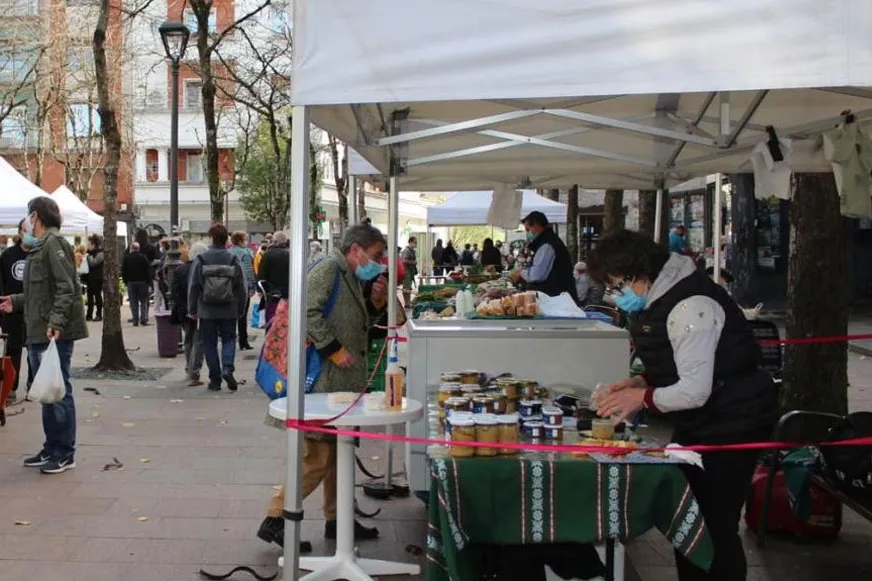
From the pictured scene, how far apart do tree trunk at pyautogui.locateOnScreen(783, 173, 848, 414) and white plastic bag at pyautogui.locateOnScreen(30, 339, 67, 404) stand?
5.37m

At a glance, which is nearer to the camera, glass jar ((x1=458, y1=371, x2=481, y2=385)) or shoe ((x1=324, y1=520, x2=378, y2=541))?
glass jar ((x1=458, y1=371, x2=481, y2=385))

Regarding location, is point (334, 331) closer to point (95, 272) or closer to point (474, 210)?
point (474, 210)

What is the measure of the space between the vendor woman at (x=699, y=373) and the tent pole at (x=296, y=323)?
3.99ft

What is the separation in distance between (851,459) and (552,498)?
2.04 m

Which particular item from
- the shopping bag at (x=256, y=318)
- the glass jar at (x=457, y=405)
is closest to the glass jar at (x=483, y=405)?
the glass jar at (x=457, y=405)

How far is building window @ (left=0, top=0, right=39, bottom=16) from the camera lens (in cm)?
2648

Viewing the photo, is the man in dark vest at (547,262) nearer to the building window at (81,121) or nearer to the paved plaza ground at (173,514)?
the paved plaza ground at (173,514)

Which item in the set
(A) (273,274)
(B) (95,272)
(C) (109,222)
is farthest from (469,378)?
(B) (95,272)

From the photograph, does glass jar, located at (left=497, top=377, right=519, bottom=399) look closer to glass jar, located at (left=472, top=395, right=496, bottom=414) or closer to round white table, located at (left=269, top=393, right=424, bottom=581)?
glass jar, located at (left=472, top=395, right=496, bottom=414)

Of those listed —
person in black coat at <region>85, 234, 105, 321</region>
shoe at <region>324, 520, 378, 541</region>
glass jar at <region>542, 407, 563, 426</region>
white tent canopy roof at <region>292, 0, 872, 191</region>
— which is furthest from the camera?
person in black coat at <region>85, 234, 105, 321</region>

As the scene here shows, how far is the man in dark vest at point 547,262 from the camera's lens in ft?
32.0

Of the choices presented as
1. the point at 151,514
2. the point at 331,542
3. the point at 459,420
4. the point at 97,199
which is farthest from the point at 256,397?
the point at 97,199

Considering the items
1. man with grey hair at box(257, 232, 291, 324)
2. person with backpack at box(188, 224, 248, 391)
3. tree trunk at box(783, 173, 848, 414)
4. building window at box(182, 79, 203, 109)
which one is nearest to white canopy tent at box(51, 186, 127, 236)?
man with grey hair at box(257, 232, 291, 324)

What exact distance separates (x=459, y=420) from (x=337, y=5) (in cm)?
165
